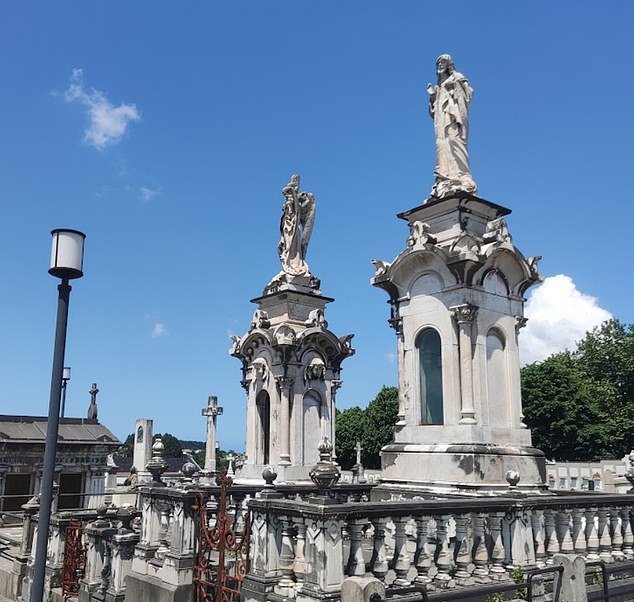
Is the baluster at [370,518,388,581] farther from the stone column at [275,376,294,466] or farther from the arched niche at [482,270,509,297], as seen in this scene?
the stone column at [275,376,294,466]

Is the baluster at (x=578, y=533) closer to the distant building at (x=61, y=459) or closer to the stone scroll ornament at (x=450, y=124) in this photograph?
the stone scroll ornament at (x=450, y=124)

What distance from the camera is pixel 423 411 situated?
1249cm

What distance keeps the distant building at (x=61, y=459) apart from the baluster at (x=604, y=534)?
16994mm

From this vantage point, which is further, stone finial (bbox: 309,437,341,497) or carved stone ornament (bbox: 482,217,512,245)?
carved stone ornament (bbox: 482,217,512,245)

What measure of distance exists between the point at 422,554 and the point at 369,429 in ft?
175

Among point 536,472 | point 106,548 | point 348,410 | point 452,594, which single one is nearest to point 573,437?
point 348,410

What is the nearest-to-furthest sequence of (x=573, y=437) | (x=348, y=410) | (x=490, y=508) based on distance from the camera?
(x=490, y=508)
(x=573, y=437)
(x=348, y=410)

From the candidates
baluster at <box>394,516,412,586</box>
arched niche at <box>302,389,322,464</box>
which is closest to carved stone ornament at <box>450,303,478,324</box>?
baluster at <box>394,516,412,586</box>

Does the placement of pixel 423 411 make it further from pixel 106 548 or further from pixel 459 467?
pixel 106 548

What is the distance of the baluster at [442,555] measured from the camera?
7695 millimetres

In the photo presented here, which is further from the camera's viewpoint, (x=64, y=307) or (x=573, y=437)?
(x=573, y=437)

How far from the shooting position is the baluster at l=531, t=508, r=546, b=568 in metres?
8.73

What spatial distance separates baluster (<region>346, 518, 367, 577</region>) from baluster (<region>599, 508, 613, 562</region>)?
4.21 m

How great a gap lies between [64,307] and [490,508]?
18.7 ft
